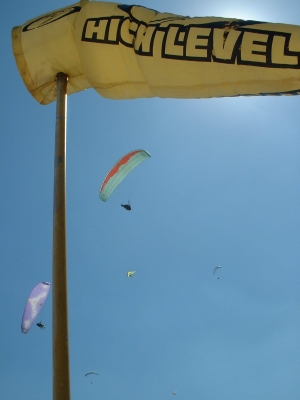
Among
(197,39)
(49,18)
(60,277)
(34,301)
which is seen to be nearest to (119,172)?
(34,301)

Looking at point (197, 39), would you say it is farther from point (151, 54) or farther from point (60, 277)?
point (60, 277)

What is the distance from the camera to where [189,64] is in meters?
3.19

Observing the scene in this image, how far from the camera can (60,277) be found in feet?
9.39

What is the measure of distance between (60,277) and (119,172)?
967 centimetres

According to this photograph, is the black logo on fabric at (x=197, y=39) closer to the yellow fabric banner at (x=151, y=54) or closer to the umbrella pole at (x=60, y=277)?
the yellow fabric banner at (x=151, y=54)

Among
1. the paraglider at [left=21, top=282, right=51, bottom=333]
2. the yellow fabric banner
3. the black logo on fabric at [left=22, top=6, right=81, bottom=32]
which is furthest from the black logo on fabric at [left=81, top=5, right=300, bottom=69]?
the paraglider at [left=21, top=282, right=51, bottom=333]

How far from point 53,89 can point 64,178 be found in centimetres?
128

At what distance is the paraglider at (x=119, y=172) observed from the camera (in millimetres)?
12312

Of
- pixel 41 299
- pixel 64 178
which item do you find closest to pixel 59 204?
pixel 64 178

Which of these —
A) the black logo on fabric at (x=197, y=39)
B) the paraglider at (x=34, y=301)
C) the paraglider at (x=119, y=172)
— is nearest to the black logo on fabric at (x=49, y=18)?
the black logo on fabric at (x=197, y=39)

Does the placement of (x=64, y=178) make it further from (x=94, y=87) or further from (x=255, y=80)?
(x=255, y=80)

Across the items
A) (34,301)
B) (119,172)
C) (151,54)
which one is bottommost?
(151,54)

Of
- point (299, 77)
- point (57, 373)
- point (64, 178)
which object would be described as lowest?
point (57, 373)

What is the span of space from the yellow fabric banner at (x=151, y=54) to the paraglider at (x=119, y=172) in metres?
8.07
